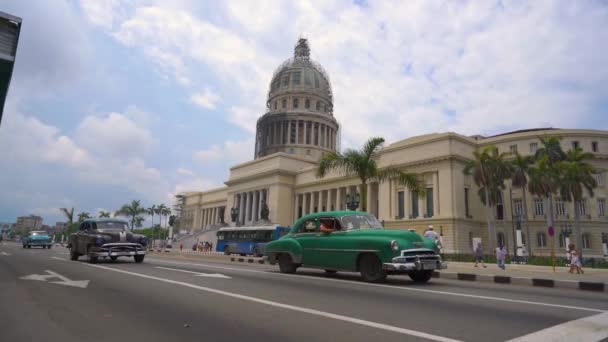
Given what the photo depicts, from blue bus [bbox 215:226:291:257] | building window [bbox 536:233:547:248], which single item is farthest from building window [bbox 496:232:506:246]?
blue bus [bbox 215:226:291:257]

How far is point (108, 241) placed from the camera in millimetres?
14898

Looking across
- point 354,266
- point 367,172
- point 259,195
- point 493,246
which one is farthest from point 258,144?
point 354,266

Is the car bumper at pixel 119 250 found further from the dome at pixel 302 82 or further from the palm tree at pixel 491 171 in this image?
the dome at pixel 302 82

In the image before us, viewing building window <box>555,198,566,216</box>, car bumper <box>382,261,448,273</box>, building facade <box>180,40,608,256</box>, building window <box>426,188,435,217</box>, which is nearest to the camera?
car bumper <box>382,261,448,273</box>

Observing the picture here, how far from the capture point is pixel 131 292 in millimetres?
7359

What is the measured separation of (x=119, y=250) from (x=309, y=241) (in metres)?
7.86

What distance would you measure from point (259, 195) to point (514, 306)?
62.3 meters

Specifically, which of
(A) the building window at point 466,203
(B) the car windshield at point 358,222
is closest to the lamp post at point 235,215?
(A) the building window at point 466,203

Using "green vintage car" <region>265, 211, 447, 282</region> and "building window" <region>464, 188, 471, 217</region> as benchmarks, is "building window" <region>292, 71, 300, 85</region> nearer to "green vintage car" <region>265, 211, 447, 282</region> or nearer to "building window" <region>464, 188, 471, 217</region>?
"building window" <region>464, 188, 471, 217</region>

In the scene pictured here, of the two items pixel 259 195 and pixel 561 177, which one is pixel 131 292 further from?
pixel 259 195

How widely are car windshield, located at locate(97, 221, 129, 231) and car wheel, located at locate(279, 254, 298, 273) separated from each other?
24.2ft

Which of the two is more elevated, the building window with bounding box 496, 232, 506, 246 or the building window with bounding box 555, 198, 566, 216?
the building window with bounding box 555, 198, 566, 216

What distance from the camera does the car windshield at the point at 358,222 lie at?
429 inches

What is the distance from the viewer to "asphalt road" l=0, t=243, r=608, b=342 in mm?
4383
